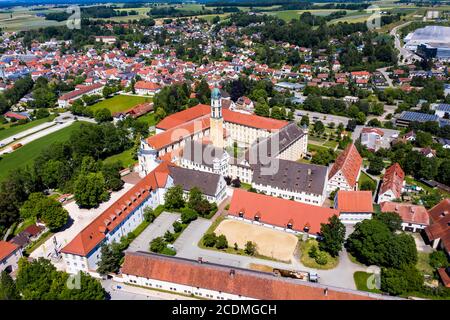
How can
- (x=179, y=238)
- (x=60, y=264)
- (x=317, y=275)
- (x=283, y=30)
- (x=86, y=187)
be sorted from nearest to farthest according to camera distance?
(x=317, y=275) < (x=60, y=264) < (x=179, y=238) < (x=86, y=187) < (x=283, y=30)

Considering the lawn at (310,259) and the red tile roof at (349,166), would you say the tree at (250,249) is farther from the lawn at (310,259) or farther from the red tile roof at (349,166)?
the red tile roof at (349,166)

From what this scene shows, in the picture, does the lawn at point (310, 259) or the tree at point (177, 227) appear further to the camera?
the tree at point (177, 227)

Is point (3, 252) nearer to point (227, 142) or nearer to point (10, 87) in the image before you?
point (227, 142)

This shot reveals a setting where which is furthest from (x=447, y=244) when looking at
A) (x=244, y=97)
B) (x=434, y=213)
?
(x=244, y=97)

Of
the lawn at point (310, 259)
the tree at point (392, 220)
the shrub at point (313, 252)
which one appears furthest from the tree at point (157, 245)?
the tree at point (392, 220)

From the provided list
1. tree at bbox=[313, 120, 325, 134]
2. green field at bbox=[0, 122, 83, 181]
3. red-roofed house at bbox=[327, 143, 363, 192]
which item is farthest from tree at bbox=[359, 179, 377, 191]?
green field at bbox=[0, 122, 83, 181]

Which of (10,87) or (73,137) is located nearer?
(73,137)
